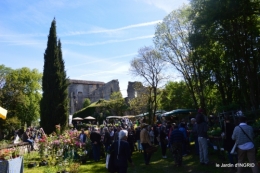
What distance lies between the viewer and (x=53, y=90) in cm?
2278

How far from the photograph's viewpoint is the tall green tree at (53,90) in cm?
2253

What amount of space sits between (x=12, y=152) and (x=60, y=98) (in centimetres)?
1553

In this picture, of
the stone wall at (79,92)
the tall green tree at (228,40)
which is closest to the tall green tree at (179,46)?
the tall green tree at (228,40)

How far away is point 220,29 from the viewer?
683 inches

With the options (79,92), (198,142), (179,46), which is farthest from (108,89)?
(198,142)

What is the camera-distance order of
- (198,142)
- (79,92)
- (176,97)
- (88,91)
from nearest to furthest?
(198,142), (176,97), (79,92), (88,91)

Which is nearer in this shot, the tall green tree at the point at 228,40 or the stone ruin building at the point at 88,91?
the tall green tree at the point at 228,40

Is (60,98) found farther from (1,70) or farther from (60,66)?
(1,70)

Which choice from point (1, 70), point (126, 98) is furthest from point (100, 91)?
point (1, 70)

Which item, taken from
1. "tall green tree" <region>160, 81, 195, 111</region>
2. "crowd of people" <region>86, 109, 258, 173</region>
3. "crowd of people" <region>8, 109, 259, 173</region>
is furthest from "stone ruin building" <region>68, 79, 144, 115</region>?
"crowd of people" <region>86, 109, 258, 173</region>

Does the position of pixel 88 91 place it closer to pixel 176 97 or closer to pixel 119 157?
pixel 176 97

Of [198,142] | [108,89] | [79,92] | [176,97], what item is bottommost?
[198,142]

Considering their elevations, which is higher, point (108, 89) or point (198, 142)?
point (108, 89)

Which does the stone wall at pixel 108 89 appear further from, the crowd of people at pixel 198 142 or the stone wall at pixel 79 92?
the crowd of people at pixel 198 142
